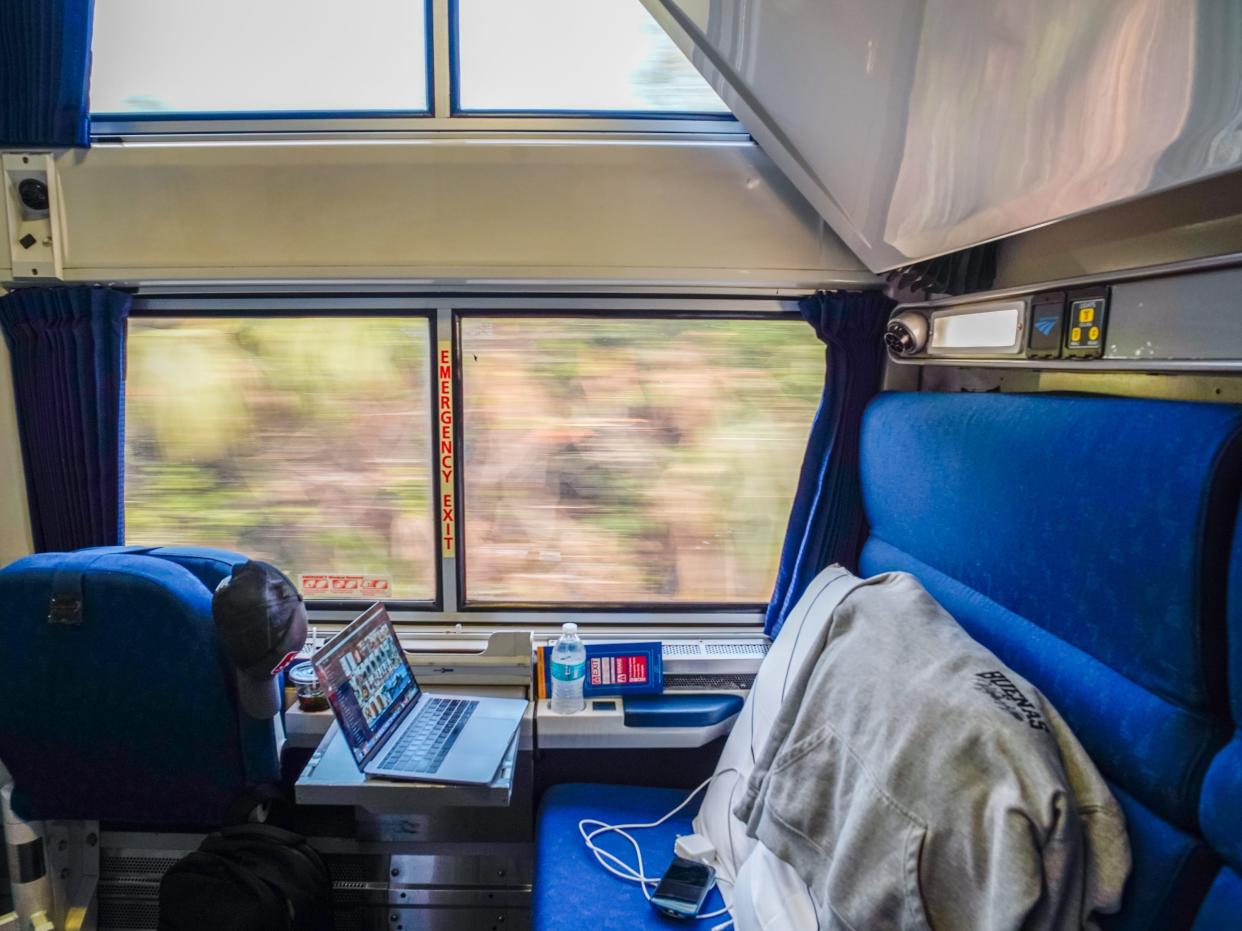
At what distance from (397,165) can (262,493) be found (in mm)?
1225

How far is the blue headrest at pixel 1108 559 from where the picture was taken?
82 cm

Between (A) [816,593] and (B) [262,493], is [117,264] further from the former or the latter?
(A) [816,593]

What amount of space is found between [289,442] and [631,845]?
1.71 m

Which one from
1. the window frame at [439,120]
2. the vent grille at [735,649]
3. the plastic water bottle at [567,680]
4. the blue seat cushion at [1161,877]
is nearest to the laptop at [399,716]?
the plastic water bottle at [567,680]

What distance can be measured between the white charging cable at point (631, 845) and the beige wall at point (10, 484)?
6.55 feet

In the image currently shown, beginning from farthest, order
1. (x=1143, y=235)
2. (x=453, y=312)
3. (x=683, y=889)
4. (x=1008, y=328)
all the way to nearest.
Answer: (x=453, y=312)
(x=683, y=889)
(x=1008, y=328)
(x=1143, y=235)

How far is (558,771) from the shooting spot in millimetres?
2238

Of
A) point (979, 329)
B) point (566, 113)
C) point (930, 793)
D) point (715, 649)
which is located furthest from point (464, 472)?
point (930, 793)

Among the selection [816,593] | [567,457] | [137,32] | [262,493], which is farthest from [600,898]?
[137,32]

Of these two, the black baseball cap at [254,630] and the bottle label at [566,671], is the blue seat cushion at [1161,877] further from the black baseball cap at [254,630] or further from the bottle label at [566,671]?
the black baseball cap at [254,630]

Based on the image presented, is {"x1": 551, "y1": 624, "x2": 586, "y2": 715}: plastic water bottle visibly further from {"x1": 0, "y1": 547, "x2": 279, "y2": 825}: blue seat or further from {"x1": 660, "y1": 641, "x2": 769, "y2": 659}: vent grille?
{"x1": 0, "y1": 547, "x2": 279, "y2": 825}: blue seat

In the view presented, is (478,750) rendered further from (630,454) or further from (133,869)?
(133,869)

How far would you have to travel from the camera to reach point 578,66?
82.0 inches

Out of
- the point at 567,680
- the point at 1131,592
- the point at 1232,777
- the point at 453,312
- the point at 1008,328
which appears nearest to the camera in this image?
the point at 1232,777
